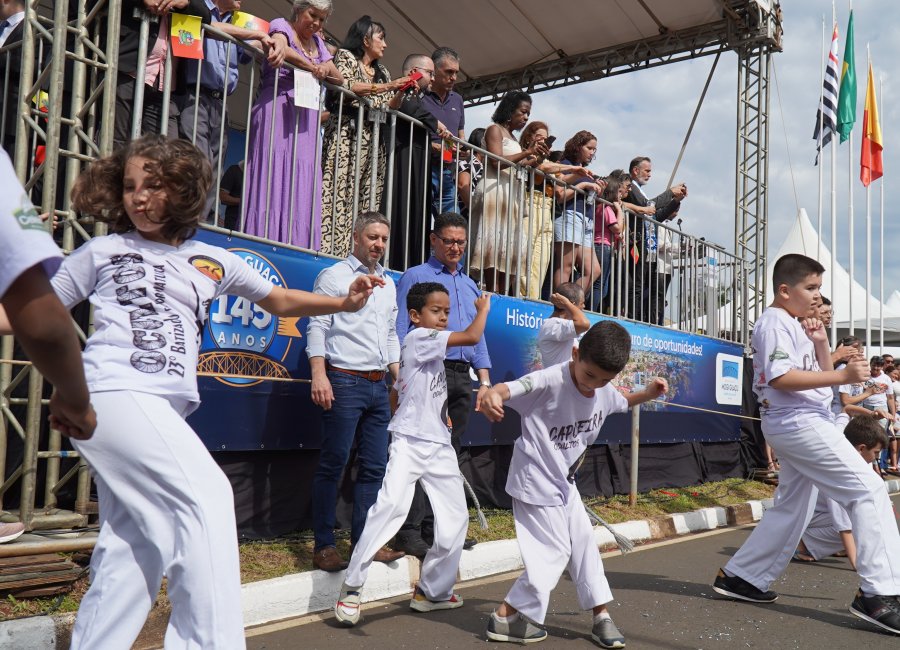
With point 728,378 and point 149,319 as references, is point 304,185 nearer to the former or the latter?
point 149,319

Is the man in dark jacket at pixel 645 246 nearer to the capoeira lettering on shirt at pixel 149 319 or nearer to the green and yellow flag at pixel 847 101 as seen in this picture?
the capoeira lettering on shirt at pixel 149 319

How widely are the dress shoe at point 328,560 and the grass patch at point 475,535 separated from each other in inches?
4.6

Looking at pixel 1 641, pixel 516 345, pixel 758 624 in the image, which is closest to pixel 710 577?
pixel 758 624

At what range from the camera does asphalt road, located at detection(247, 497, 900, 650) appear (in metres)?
3.95

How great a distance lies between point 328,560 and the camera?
4.71 meters

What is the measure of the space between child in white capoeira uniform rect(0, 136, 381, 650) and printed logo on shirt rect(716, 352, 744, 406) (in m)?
8.95

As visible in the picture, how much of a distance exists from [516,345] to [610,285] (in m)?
2.06

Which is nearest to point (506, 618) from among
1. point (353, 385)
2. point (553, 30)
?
point (353, 385)

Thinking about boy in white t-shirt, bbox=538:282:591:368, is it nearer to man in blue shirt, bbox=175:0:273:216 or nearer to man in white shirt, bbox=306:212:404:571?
man in white shirt, bbox=306:212:404:571

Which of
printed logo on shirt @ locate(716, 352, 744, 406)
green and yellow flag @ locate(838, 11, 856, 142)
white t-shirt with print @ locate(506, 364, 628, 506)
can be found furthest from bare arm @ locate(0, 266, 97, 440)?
green and yellow flag @ locate(838, 11, 856, 142)

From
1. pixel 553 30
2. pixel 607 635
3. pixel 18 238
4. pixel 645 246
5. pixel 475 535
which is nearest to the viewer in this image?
pixel 18 238

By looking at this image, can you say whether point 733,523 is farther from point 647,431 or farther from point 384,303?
point 384,303

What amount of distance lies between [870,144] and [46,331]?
832 inches

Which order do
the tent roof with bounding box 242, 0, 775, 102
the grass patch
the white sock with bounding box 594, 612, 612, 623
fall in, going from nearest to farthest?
the grass patch, the white sock with bounding box 594, 612, 612, 623, the tent roof with bounding box 242, 0, 775, 102
